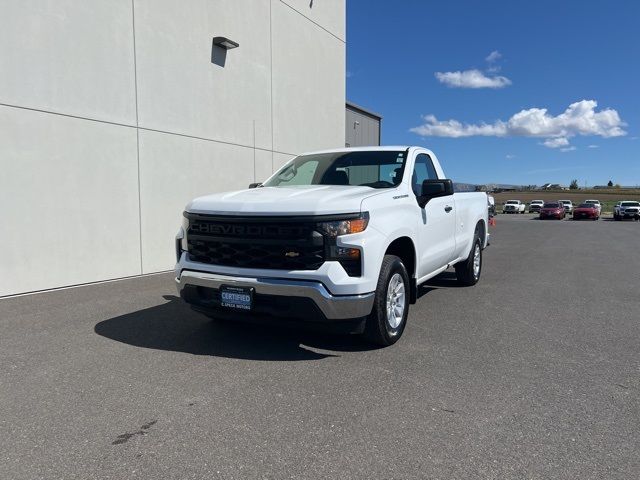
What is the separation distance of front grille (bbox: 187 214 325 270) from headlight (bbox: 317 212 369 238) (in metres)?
0.07

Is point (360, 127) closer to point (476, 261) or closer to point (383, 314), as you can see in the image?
point (476, 261)

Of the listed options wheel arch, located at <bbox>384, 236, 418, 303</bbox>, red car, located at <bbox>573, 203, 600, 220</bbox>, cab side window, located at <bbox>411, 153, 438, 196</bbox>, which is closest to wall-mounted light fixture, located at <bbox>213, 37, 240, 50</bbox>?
cab side window, located at <bbox>411, 153, 438, 196</bbox>

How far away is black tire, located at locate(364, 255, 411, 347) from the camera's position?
418 cm

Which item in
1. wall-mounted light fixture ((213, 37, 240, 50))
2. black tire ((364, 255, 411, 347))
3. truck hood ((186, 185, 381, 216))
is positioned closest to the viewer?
truck hood ((186, 185, 381, 216))

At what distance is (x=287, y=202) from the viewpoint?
407 cm

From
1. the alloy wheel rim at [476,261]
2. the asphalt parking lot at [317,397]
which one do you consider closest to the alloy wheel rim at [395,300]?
the asphalt parking lot at [317,397]

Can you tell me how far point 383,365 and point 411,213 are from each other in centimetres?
164

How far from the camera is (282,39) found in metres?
12.4

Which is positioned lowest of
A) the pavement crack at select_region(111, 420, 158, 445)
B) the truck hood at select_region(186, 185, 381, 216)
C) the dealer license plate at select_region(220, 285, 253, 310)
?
the pavement crack at select_region(111, 420, 158, 445)

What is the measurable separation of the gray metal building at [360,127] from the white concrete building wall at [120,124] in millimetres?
6498

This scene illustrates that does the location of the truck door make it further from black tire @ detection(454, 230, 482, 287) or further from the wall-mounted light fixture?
the wall-mounted light fixture

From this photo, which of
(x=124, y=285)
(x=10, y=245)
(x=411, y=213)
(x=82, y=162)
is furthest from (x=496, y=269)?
(x=10, y=245)

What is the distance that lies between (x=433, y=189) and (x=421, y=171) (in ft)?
2.40

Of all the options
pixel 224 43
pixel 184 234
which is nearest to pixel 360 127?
pixel 224 43
